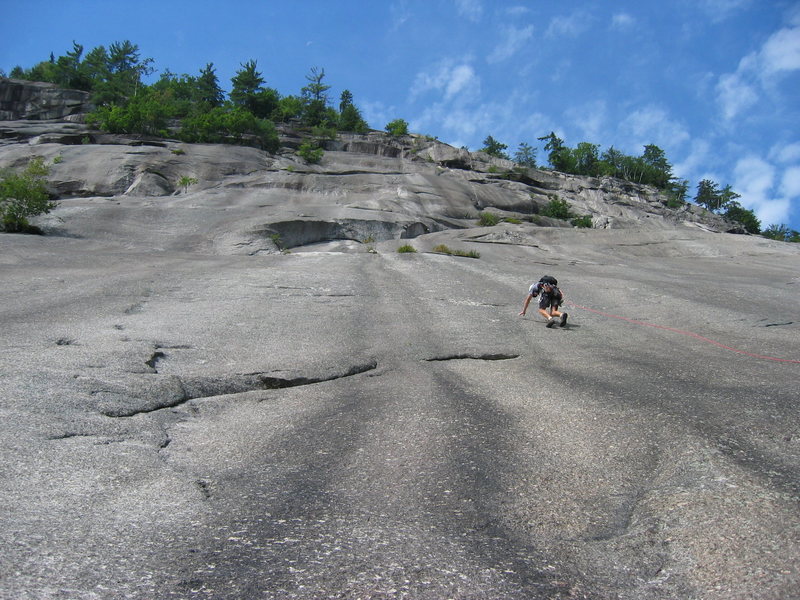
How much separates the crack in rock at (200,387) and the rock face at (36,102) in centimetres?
6454

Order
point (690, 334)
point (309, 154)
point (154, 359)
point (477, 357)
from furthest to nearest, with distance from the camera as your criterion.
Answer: point (309, 154), point (690, 334), point (477, 357), point (154, 359)

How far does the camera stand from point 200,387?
25.4ft

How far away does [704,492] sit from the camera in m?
4.43

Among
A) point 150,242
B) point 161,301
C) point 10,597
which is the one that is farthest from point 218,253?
point 10,597

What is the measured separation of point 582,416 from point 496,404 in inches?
43.3

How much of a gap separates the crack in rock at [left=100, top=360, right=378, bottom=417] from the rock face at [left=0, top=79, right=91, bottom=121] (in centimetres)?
6454

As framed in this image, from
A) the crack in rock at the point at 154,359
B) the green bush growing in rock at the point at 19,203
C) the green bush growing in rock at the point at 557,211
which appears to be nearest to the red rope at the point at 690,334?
the crack in rock at the point at 154,359

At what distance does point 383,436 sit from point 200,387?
10.4 feet

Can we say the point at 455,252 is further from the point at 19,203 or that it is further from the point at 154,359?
the point at 154,359

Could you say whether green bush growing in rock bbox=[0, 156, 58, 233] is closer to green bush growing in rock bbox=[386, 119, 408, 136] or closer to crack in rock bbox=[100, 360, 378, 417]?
A: crack in rock bbox=[100, 360, 378, 417]

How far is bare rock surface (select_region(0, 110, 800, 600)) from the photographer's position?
11.3 ft

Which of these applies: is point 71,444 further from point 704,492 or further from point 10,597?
point 704,492

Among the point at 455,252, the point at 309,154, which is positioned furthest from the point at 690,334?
the point at 309,154

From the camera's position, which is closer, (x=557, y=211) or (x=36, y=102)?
(x=557, y=211)
